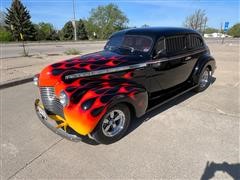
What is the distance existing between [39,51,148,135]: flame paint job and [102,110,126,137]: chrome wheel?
27cm

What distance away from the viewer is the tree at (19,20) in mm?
38906

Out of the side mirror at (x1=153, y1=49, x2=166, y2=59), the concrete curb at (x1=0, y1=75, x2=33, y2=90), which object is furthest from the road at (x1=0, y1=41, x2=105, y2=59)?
the side mirror at (x1=153, y1=49, x2=166, y2=59)

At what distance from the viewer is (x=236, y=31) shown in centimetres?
8306

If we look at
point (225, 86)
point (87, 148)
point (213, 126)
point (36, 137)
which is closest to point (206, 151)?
point (213, 126)

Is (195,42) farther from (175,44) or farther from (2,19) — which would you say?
(2,19)

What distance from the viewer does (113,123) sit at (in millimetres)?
3332

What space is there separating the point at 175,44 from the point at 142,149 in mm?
2495

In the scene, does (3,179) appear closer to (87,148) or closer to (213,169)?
(87,148)

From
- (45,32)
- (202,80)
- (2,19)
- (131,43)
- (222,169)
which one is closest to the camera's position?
(222,169)

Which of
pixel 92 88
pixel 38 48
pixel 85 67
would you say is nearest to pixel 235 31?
pixel 38 48

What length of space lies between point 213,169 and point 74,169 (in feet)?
6.13

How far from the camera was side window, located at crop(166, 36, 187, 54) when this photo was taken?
4.32 metres

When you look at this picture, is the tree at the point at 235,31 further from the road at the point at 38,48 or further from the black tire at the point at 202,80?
the black tire at the point at 202,80

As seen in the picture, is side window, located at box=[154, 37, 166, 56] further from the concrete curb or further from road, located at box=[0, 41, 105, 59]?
road, located at box=[0, 41, 105, 59]
